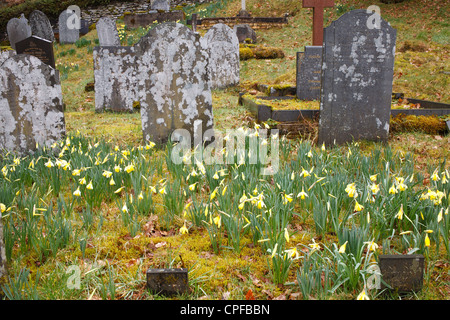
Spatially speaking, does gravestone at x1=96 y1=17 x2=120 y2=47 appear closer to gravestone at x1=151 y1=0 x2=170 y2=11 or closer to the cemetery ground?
gravestone at x1=151 y1=0 x2=170 y2=11

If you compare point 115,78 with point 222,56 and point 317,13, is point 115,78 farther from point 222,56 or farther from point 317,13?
point 317,13

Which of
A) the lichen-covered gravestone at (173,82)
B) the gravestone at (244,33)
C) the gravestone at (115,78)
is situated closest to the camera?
the lichen-covered gravestone at (173,82)

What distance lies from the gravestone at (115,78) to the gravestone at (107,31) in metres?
5.54

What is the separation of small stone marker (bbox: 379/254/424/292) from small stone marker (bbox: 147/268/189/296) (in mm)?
1189

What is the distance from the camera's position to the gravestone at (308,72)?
318 inches

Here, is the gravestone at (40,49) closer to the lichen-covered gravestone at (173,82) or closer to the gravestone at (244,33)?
the lichen-covered gravestone at (173,82)

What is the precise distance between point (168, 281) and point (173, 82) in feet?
12.2

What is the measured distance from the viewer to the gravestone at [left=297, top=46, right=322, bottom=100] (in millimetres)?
8086

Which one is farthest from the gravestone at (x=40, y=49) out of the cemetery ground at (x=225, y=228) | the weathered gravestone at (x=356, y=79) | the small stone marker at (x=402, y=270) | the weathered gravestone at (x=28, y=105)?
the small stone marker at (x=402, y=270)

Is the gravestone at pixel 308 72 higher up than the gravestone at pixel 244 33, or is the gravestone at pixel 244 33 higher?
the gravestone at pixel 244 33

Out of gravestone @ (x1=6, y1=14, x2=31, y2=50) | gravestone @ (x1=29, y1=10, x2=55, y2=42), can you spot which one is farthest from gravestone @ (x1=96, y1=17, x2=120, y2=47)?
gravestone @ (x1=29, y1=10, x2=55, y2=42)

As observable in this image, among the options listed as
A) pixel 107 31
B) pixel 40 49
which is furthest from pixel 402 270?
pixel 107 31

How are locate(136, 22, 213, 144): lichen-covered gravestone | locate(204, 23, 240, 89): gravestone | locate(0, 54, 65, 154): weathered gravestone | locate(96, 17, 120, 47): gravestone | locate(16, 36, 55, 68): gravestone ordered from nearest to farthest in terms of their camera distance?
locate(0, 54, 65, 154): weathered gravestone → locate(136, 22, 213, 144): lichen-covered gravestone → locate(16, 36, 55, 68): gravestone → locate(204, 23, 240, 89): gravestone → locate(96, 17, 120, 47): gravestone
